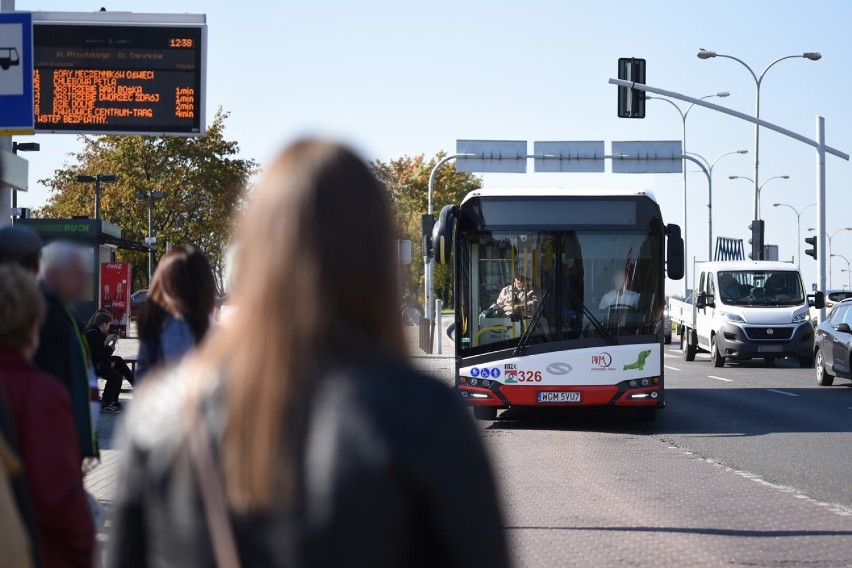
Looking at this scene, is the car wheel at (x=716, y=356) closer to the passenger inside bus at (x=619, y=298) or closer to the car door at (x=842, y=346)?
the car door at (x=842, y=346)

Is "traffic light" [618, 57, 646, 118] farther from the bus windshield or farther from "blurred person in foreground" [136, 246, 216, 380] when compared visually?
"blurred person in foreground" [136, 246, 216, 380]

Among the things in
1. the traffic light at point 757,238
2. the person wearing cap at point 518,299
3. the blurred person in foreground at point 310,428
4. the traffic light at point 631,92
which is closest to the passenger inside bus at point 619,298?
the person wearing cap at point 518,299

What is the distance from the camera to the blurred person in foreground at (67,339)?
206 inches

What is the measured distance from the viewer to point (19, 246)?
17.1ft

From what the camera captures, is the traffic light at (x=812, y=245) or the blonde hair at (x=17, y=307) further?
the traffic light at (x=812, y=245)

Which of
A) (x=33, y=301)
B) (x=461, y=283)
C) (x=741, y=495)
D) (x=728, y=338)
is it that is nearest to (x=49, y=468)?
(x=33, y=301)

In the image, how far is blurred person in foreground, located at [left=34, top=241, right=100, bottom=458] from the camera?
524 cm

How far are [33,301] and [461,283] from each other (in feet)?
40.9

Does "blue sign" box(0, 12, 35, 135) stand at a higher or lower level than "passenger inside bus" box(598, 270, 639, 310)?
higher

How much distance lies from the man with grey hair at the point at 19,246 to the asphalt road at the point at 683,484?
229cm

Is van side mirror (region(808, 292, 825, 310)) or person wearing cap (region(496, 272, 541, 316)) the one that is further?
van side mirror (region(808, 292, 825, 310))

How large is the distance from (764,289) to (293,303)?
1135 inches

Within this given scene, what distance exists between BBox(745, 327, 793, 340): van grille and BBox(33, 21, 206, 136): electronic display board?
16123 millimetres

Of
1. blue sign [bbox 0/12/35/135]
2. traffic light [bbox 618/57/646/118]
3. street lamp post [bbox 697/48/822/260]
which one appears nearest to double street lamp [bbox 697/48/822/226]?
street lamp post [bbox 697/48/822/260]
